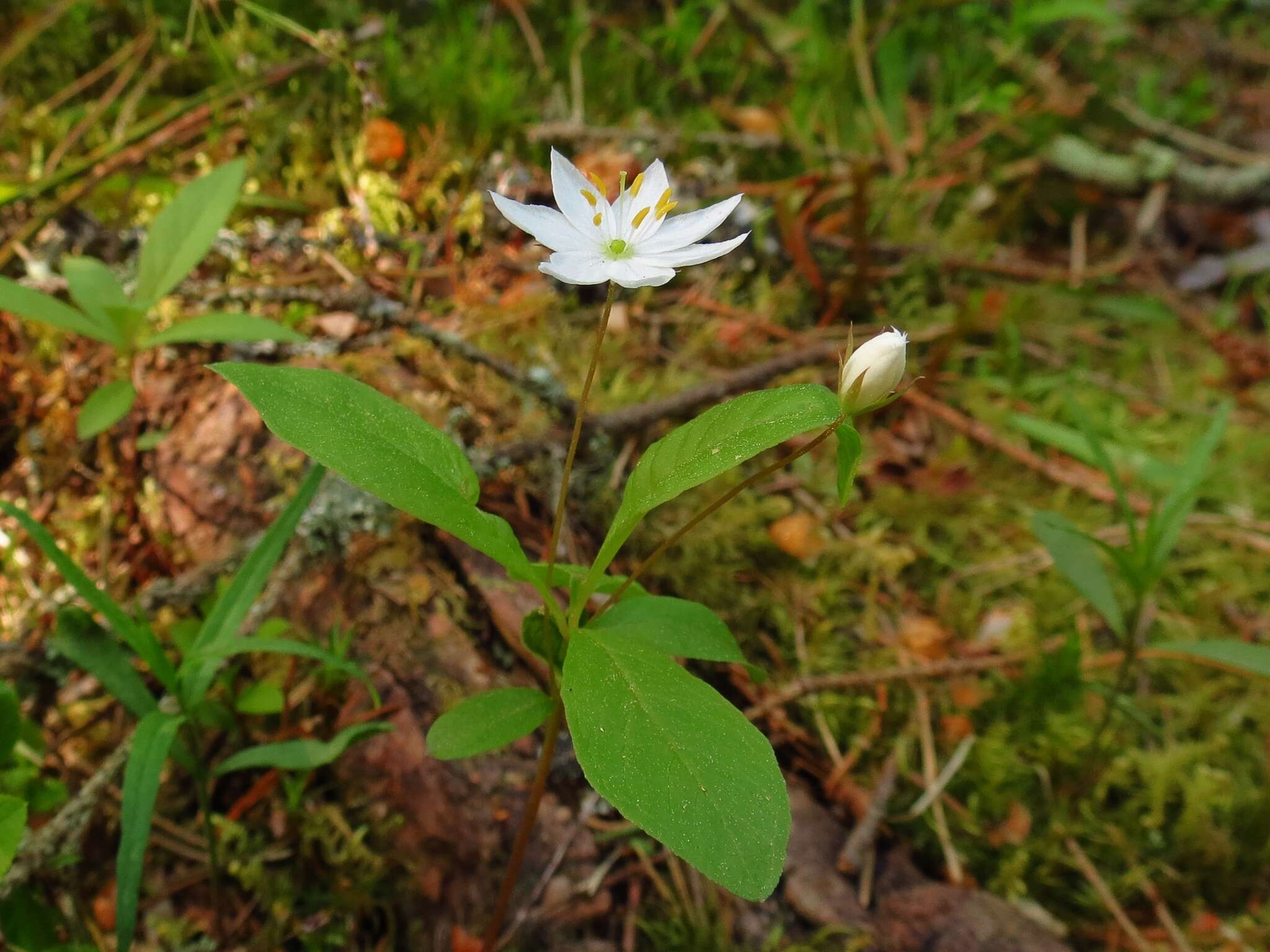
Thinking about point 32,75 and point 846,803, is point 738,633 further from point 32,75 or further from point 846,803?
point 32,75

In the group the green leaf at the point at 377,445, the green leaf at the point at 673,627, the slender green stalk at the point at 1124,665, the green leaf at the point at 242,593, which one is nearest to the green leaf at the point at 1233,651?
the slender green stalk at the point at 1124,665

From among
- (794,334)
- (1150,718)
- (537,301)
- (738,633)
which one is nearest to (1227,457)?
(1150,718)

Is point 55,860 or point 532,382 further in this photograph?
point 532,382

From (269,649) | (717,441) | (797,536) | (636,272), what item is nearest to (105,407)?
(269,649)

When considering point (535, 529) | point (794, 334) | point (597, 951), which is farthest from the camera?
point (794, 334)

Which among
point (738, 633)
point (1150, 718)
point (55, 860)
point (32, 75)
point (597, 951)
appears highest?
point (32, 75)

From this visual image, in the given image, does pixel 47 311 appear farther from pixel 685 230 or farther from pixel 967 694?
pixel 967 694

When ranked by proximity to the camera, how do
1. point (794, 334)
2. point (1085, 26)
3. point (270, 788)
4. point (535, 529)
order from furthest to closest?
point (1085, 26) → point (794, 334) → point (535, 529) → point (270, 788)

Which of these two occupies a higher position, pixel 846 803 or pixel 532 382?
pixel 532 382
